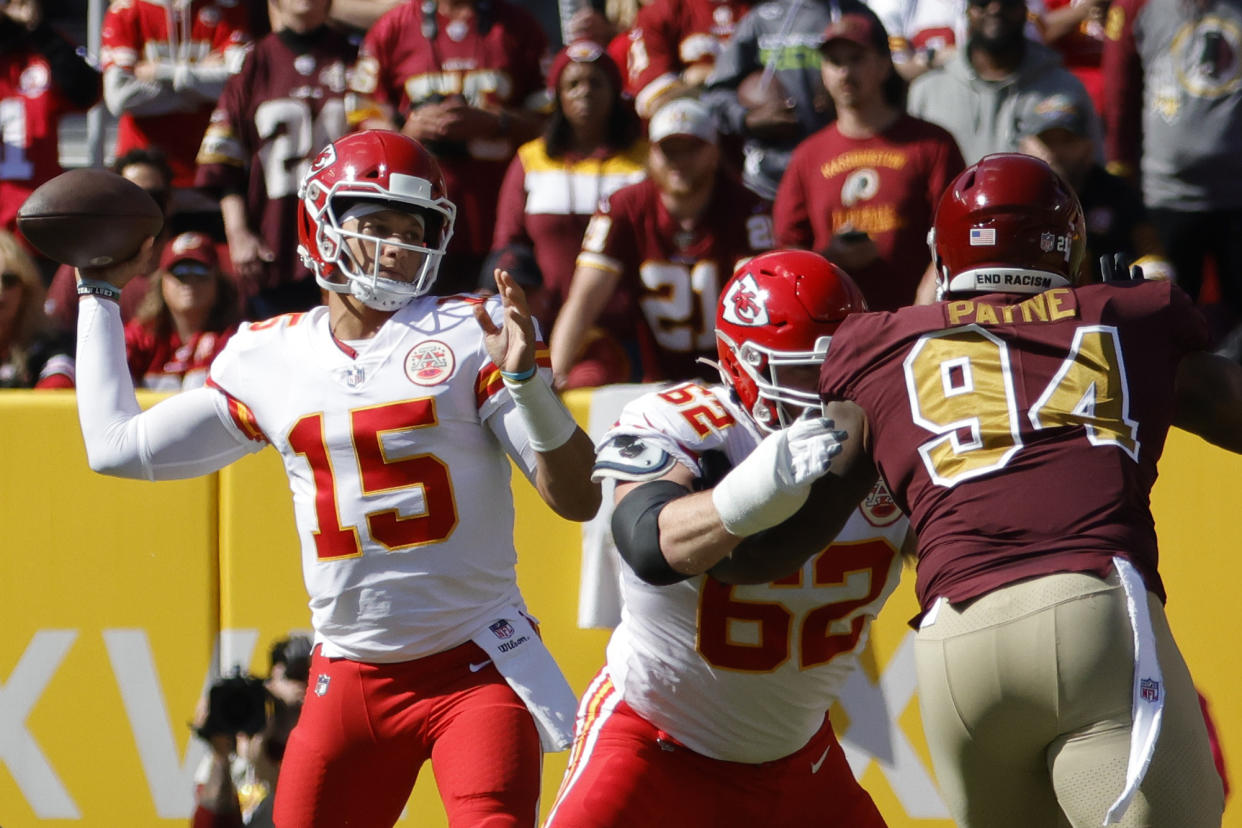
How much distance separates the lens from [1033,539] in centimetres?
268

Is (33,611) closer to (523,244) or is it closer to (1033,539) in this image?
(523,244)

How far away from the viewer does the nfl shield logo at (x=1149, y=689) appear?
2.58 metres

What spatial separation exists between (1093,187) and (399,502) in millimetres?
2989

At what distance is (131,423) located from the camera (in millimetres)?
3789

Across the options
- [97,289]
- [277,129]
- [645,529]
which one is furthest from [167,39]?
[645,529]

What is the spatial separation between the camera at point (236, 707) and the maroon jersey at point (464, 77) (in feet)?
7.81

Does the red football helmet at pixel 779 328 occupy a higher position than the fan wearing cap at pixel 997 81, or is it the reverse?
the fan wearing cap at pixel 997 81

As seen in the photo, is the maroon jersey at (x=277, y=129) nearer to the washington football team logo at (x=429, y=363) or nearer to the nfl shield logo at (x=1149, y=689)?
the washington football team logo at (x=429, y=363)

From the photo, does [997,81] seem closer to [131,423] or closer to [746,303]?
[746,303]

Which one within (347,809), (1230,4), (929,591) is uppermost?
(1230,4)

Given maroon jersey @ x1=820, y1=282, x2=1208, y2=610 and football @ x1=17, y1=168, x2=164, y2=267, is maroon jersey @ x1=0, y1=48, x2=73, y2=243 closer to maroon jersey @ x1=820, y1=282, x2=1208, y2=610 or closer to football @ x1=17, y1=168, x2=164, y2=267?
football @ x1=17, y1=168, x2=164, y2=267

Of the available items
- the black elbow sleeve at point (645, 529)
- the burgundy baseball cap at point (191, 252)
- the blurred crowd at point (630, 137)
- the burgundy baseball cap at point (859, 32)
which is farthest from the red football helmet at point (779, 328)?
the burgundy baseball cap at point (191, 252)

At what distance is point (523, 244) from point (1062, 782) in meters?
3.78

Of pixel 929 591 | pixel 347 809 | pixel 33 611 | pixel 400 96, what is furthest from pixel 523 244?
pixel 929 591
